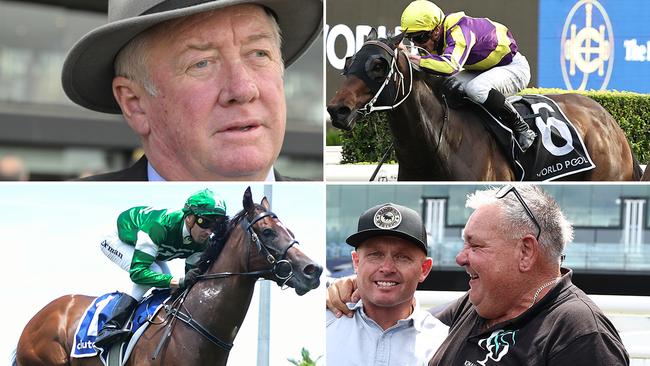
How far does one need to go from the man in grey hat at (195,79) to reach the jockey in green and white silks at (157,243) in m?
0.13

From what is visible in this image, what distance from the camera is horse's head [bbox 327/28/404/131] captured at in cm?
274

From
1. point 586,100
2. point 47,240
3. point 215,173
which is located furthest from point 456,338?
point 586,100

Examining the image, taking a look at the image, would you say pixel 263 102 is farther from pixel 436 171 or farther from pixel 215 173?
pixel 436 171

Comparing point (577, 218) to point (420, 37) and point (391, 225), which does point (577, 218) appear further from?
point (420, 37)

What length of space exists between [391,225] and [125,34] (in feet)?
2.82

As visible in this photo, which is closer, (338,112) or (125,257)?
(125,257)

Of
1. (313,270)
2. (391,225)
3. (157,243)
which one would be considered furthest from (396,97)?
(157,243)

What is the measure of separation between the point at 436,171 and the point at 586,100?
1.05 m

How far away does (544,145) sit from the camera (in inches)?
124

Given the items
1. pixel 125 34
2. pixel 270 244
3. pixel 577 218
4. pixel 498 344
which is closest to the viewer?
pixel 498 344

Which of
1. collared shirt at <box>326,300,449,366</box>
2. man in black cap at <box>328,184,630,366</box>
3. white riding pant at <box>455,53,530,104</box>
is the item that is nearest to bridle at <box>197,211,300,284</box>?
collared shirt at <box>326,300,449,366</box>

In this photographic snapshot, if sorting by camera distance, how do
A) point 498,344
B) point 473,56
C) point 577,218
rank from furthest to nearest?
point 473,56 < point 577,218 < point 498,344

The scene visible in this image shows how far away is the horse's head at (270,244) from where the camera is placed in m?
2.51

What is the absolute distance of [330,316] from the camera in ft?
8.70
